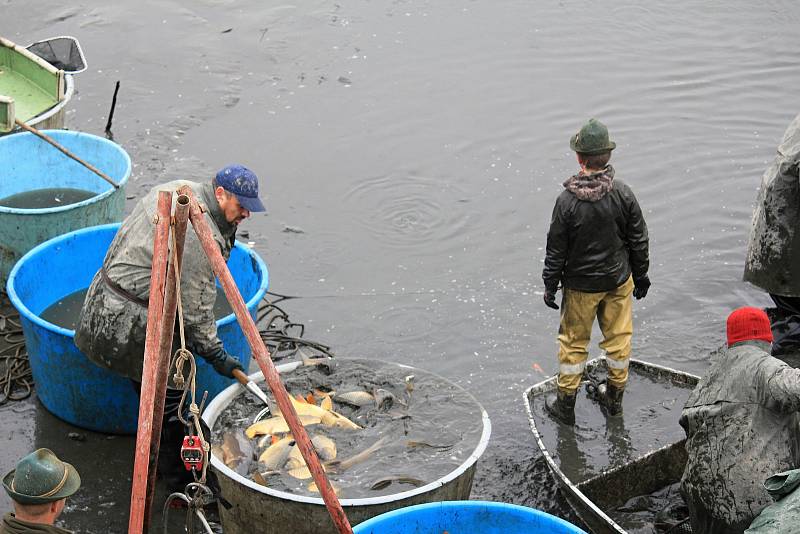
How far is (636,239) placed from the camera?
6125mm

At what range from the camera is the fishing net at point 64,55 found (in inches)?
399

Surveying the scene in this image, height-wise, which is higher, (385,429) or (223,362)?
(223,362)

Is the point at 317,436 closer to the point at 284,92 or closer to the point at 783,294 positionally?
the point at 783,294

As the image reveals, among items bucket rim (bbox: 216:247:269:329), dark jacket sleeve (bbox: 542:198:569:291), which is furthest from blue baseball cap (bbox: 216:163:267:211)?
dark jacket sleeve (bbox: 542:198:569:291)

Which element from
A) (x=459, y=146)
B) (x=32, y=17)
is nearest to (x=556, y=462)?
(x=459, y=146)

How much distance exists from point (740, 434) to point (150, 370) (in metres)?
2.70

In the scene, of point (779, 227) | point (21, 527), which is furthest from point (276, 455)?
point (779, 227)

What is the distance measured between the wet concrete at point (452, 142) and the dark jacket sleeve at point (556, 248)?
3.93 feet

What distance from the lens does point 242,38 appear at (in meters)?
13.1

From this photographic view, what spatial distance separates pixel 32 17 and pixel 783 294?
10.4 m

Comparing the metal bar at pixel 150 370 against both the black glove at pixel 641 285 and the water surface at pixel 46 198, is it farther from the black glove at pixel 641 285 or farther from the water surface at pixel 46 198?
the water surface at pixel 46 198

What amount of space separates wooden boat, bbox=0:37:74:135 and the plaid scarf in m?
5.16

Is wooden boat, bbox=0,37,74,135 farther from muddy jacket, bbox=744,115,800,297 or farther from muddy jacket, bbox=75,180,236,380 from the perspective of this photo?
muddy jacket, bbox=744,115,800,297

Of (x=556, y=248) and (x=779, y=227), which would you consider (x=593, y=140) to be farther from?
(x=779, y=227)
